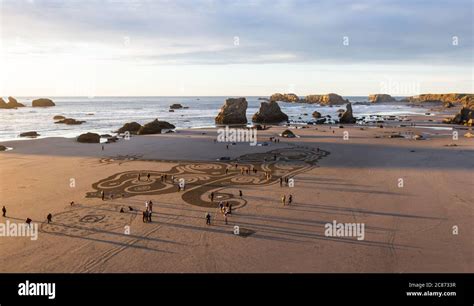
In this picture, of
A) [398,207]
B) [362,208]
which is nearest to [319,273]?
[362,208]

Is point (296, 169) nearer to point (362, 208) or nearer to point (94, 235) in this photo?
point (362, 208)

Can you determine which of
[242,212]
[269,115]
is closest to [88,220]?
[242,212]

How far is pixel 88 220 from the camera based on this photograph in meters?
33.3

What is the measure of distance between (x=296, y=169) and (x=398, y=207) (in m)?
19.3

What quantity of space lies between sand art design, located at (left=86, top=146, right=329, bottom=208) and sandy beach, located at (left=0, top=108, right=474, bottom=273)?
0.18m

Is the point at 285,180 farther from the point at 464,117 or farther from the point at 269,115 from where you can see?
the point at 464,117

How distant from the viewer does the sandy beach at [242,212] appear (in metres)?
25.8

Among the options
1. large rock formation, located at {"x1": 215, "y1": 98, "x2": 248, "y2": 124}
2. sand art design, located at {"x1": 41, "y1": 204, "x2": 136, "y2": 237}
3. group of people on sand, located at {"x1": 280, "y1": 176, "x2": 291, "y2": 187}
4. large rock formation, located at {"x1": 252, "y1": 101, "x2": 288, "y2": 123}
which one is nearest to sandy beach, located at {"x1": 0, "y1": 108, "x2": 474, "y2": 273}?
sand art design, located at {"x1": 41, "y1": 204, "x2": 136, "y2": 237}

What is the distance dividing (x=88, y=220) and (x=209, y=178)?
61.7ft

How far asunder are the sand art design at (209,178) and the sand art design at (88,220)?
4.69 metres

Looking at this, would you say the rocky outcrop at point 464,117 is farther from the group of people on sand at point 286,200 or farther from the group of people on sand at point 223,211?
the group of people on sand at point 223,211

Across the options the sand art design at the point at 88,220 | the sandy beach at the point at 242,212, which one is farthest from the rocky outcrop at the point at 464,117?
the sand art design at the point at 88,220
